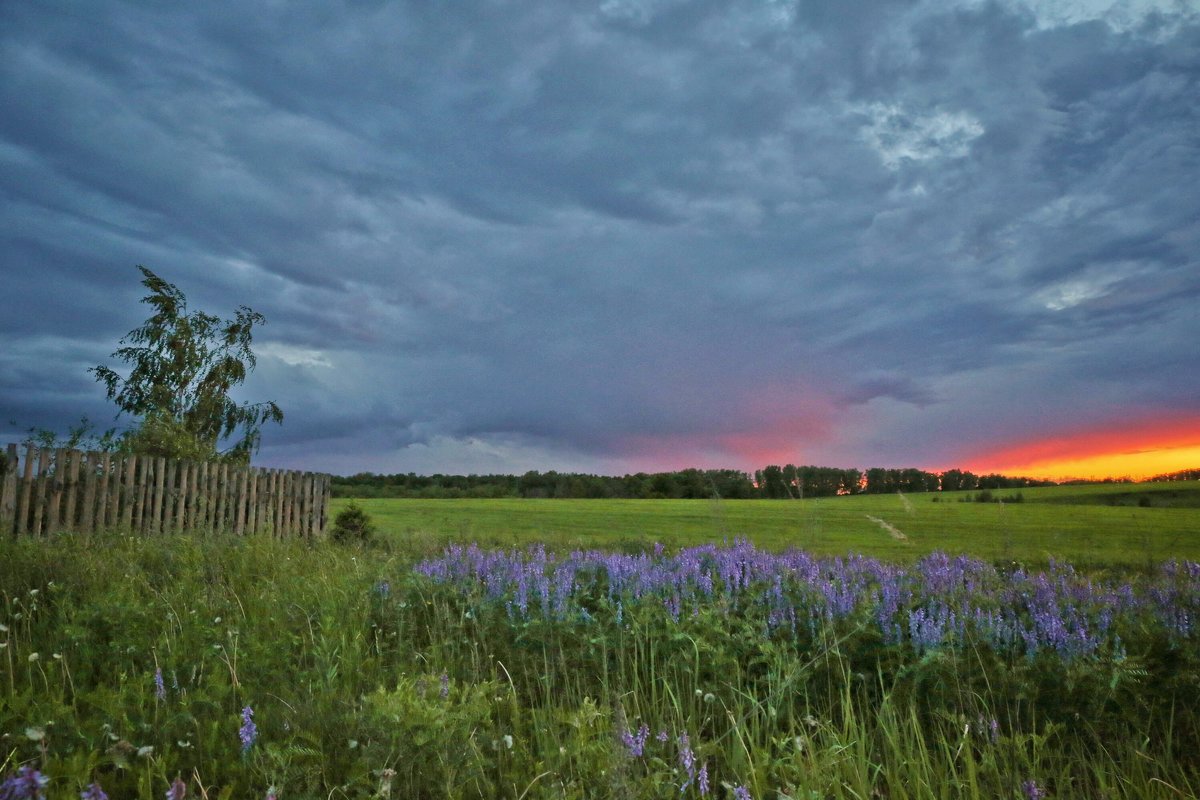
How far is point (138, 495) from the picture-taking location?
14.9 metres

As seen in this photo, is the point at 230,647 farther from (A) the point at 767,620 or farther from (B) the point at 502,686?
(A) the point at 767,620

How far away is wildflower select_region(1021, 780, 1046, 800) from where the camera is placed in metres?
2.79

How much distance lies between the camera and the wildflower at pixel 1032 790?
2.79 m

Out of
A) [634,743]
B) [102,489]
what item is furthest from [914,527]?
[102,489]

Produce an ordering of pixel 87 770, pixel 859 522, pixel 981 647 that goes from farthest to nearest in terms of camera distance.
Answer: pixel 859 522, pixel 981 647, pixel 87 770

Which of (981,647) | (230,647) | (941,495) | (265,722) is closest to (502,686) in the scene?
(265,722)

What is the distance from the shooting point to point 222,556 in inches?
337

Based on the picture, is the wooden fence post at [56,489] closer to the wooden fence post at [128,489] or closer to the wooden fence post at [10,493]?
the wooden fence post at [10,493]

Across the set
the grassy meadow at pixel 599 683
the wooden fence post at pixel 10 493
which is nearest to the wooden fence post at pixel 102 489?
the wooden fence post at pixel 10 493

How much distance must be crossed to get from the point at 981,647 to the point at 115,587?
6.78m

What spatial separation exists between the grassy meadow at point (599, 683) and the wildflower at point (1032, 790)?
14mm

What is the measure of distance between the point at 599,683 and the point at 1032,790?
2269 mm

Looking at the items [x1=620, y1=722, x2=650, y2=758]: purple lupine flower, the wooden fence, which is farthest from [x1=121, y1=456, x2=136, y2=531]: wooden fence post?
[x1=620, y1=722, x2=650, y2=758]: purple lupine flower

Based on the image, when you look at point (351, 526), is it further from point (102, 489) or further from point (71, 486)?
point (71, 486)
